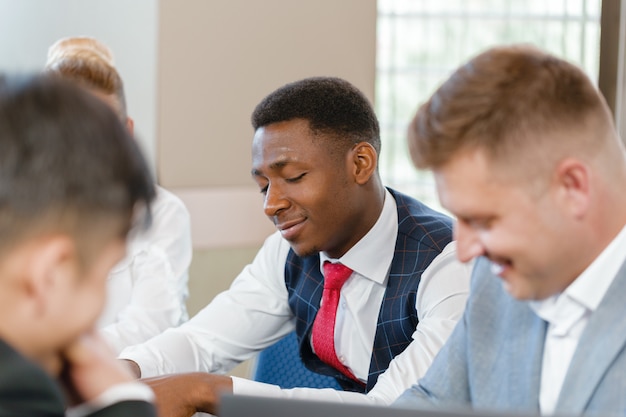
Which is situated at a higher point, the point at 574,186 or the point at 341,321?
the point at 574,186

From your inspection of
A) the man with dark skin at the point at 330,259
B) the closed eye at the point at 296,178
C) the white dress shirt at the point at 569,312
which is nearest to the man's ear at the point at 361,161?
the man with dark skin at the point at 330,259

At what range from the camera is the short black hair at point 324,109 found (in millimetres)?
2141

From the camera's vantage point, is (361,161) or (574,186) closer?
(574,186)

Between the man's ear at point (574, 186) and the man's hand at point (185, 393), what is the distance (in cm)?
72

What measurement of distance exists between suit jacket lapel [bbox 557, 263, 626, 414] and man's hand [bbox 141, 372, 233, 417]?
0.64m

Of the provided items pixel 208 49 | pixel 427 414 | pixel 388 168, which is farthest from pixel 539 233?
pixel 388 168

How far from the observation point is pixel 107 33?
11.4 feet

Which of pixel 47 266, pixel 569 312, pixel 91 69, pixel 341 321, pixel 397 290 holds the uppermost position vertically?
pixel 47 266

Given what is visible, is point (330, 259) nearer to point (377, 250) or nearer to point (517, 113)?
point (377, 250)

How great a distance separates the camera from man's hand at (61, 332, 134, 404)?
1018 mm

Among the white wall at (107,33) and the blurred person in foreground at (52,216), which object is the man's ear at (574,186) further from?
the white wall at (107,33)

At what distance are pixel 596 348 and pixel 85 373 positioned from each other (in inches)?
25.5

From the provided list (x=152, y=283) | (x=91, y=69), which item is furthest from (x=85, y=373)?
(x=91, y=69)

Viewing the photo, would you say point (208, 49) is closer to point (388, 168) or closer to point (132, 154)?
point (388, 168)
